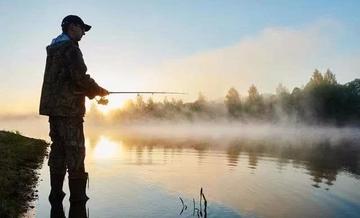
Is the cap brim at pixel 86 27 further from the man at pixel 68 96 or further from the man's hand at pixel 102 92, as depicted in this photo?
the man's hand at pixel 102 92

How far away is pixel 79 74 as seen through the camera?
8531 mm

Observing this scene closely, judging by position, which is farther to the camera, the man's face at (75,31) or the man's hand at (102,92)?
the man's hand at (102,92)

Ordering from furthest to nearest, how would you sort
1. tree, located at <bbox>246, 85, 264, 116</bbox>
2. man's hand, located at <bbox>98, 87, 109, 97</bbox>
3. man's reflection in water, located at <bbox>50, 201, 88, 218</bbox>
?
tree, located at <bbox>246, 85, 264, 116</bbox>, man's hand, located at <bbox>98, 87, 109, 97</bbox>, man's reflection in water, located at <bbox>50, 201, 88, 218</bbox>

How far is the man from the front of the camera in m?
8.57

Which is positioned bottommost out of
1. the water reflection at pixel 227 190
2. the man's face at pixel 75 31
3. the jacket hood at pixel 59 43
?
the water reflection at pixel 227 190

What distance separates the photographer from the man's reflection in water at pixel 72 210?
25.4ft

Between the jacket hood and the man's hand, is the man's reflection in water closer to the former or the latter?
the man's hand

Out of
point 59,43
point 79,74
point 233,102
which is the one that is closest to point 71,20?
point 59,43

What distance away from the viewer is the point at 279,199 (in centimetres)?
1012

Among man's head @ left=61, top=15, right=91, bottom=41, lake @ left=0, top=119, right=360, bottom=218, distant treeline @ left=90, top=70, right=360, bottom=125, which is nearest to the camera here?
lake @ left=0, top=119, right=360, bottom=218

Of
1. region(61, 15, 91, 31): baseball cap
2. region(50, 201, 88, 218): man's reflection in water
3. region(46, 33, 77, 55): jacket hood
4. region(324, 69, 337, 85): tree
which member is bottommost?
region(50, 201, 88, 218): man's reflection in water

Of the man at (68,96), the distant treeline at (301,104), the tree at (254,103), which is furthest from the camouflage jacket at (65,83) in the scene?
the tree at (254,103)

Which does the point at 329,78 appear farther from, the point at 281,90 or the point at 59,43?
the point at 59,43

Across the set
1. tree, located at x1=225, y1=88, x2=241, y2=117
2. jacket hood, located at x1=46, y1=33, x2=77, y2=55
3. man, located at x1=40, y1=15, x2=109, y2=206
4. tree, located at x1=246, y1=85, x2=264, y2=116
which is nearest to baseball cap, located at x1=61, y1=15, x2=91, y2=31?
man, located at x1=40, y1=15, x2=109, y2=206
